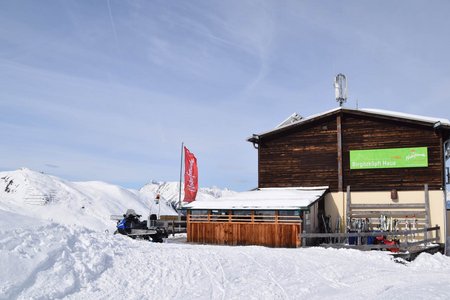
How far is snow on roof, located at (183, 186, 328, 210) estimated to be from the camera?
21281mm

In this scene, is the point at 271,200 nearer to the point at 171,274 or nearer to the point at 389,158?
the point at 389,158

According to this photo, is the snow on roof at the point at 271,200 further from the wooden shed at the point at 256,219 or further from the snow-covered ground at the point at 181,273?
the snow-covered ground at the point at 181,273

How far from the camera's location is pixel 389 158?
24.3m

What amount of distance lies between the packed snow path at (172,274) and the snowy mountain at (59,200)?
73.0 feet

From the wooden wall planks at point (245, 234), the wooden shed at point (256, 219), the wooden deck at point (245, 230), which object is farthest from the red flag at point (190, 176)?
the wooden wall planks at point (245, 234)

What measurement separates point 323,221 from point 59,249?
16482 millimetres

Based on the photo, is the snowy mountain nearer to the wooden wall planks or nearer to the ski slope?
the wooden wall planks

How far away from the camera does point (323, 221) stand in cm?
2438

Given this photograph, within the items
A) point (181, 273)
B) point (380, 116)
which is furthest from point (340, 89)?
point (181, 273)

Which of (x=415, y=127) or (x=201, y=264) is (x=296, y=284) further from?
(x=415, y=127)

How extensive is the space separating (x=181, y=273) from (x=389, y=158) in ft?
53.9

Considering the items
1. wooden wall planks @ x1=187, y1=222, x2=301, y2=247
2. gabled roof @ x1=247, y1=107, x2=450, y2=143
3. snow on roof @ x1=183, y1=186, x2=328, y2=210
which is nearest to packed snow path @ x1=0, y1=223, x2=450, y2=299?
wooden wall planks @ x1=187, y1=222, x2=301, y2=247

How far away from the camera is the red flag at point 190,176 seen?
27828mm

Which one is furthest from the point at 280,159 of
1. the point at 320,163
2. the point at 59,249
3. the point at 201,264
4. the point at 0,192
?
the point at 0,192
